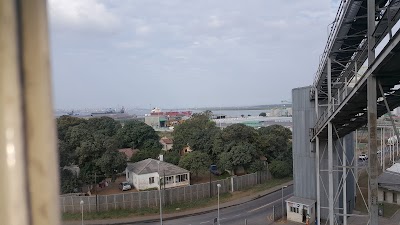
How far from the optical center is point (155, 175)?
60.8 ft

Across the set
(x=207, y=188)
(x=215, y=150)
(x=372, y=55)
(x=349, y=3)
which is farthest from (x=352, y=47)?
(x=215, y=150)

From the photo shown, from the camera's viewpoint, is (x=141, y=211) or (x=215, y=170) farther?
(x=215, y=170)

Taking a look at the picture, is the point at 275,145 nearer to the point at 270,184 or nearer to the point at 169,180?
the point at 270,184

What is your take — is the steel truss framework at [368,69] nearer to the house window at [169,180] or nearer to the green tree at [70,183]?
the house window at [169,180]

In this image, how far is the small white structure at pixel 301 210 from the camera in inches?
545

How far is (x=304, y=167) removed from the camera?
551 inches

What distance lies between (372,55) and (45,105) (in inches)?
191

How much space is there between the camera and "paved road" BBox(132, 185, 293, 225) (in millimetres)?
14641

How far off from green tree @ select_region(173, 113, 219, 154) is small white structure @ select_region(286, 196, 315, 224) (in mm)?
8756

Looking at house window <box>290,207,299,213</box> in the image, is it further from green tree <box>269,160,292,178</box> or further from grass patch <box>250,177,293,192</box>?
green tree <box>269,160,292,178</box>

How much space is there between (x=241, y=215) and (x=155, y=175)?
18.7ft

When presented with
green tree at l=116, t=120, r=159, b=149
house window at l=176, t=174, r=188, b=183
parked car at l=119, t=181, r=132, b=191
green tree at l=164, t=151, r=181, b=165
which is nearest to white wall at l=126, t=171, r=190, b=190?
house window at l=176, t=174, r=188, b=183

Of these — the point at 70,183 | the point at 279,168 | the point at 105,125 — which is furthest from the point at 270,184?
the point at 105,125

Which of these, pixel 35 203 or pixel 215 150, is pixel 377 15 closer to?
pixel 35 203
